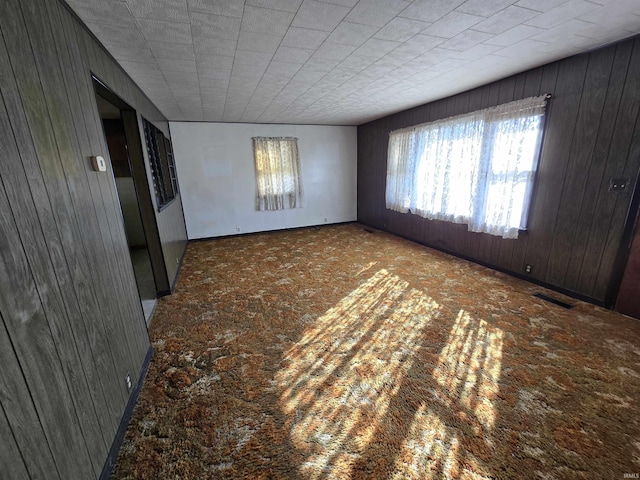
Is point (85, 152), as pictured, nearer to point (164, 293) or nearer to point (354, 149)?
point (164, 293)

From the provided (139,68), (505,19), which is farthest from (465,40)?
(139,68)

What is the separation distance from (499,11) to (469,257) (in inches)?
119

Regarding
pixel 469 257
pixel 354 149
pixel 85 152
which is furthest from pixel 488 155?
pixel 85 152

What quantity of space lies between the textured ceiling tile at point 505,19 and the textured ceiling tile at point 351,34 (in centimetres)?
79

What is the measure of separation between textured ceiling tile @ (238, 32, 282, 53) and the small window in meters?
1.76

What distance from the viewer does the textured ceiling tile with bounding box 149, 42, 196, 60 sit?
2.01 metres

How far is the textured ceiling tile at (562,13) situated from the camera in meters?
1.68

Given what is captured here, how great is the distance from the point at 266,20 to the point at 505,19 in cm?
166

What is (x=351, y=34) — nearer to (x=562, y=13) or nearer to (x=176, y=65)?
(x=562, y=13)

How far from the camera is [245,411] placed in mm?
1576

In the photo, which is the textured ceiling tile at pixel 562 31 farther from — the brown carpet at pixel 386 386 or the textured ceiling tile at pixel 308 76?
the brown carpet at pixel 386 386

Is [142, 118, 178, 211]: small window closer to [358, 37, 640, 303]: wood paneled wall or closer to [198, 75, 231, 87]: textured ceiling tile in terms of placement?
[198, 75, 231, 87]: textured ceiling tile

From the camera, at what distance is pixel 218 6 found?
157 centimetres

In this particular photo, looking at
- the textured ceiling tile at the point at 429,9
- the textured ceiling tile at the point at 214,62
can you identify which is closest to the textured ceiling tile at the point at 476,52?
the textured ceiling tile at the point at 429,9
